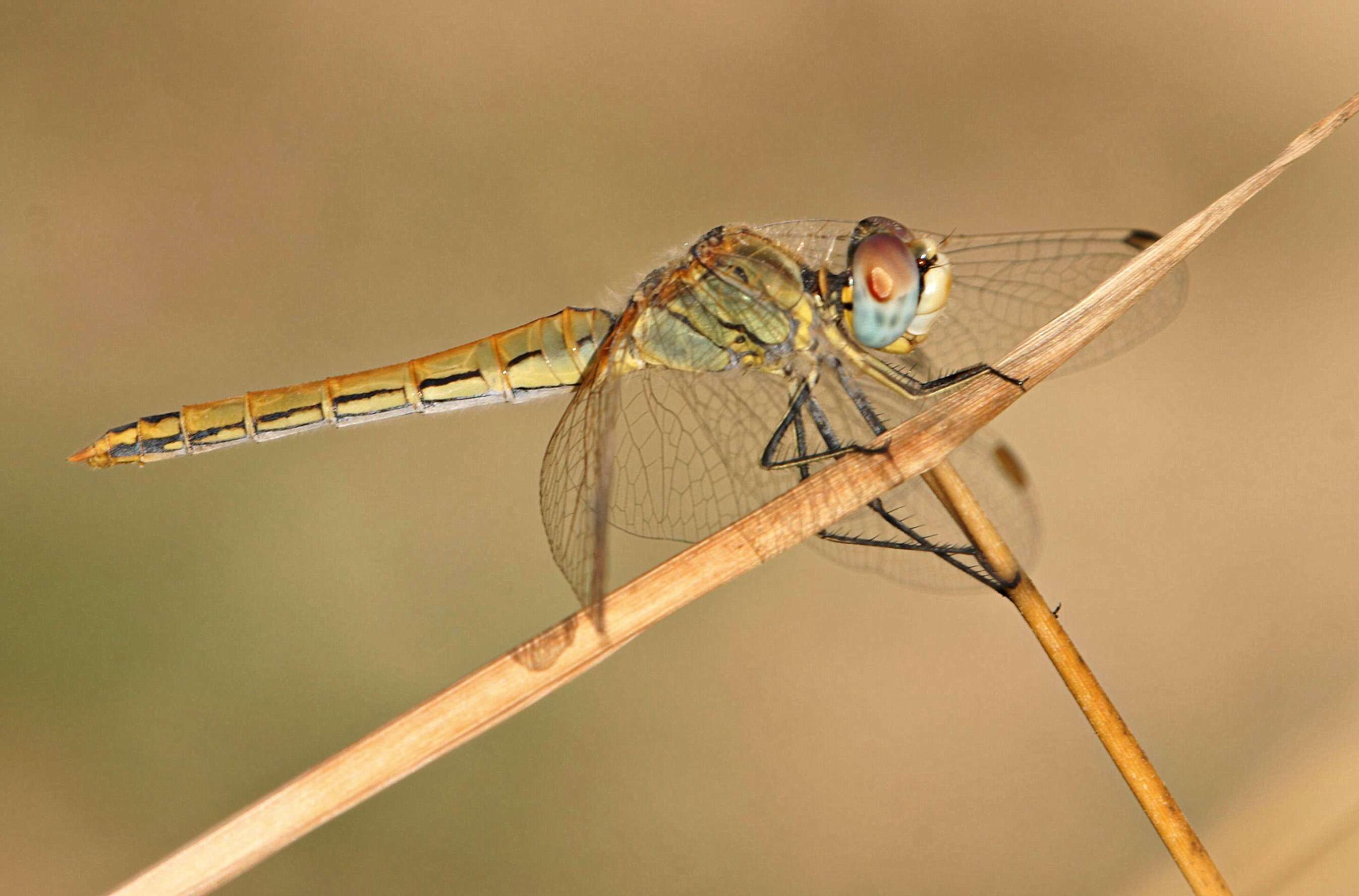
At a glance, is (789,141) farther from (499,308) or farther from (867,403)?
(867,403)

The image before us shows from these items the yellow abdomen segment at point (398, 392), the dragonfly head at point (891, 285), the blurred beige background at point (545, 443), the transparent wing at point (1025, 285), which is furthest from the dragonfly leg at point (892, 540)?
the blurred beige background at point (545, 443)

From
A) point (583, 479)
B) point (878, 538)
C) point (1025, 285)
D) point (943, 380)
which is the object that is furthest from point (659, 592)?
point (1025, 285)

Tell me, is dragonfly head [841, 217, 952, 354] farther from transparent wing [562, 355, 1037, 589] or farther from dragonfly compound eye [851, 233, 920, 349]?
transparent wing [562, 355, 1037, 589]

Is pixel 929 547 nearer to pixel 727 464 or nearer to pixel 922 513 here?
pixel 922 513

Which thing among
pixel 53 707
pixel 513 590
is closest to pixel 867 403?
pixel 513 590

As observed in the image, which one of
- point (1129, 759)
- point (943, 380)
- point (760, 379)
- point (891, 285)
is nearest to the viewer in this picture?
point (1129, 759)

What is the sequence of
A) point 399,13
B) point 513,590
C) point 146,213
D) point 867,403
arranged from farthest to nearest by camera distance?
point 399,13 < point 146,213 < point 513,590 < point 867,403

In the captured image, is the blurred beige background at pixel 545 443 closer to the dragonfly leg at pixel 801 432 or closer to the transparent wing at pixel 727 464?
the transparent wing at pixel 727 464
